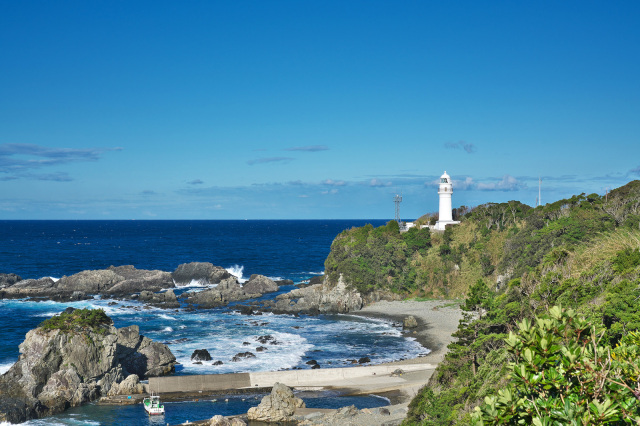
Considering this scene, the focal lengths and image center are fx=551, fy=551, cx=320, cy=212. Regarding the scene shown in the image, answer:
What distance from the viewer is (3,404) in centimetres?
3325

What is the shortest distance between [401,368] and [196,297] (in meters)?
41.6

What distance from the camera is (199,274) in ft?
309

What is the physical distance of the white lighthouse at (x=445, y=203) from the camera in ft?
267

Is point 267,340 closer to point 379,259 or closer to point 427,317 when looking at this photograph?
point 427,317

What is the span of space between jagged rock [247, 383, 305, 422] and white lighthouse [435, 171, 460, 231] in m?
52.5

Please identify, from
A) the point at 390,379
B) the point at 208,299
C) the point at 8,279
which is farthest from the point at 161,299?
the point at 390,379

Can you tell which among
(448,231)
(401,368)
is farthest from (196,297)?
(401,368)

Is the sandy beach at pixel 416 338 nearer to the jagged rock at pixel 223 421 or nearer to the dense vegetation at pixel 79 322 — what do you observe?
the jagged rock at pixel 223 421

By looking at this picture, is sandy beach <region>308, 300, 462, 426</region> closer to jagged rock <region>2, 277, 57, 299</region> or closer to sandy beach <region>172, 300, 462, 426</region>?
sandy beach <region>172, 300, 462, 426</region>

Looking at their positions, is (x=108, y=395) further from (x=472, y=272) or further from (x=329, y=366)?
(x=472, y=272)

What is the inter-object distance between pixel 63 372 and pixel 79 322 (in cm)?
406

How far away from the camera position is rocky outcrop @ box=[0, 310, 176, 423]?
34.4 meters

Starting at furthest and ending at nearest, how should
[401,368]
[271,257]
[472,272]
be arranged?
[271,257] → [472,272] → [401,368]

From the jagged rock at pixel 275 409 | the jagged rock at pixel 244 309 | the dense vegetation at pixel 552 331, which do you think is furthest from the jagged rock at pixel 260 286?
the jagged rock at pixel 275 409
